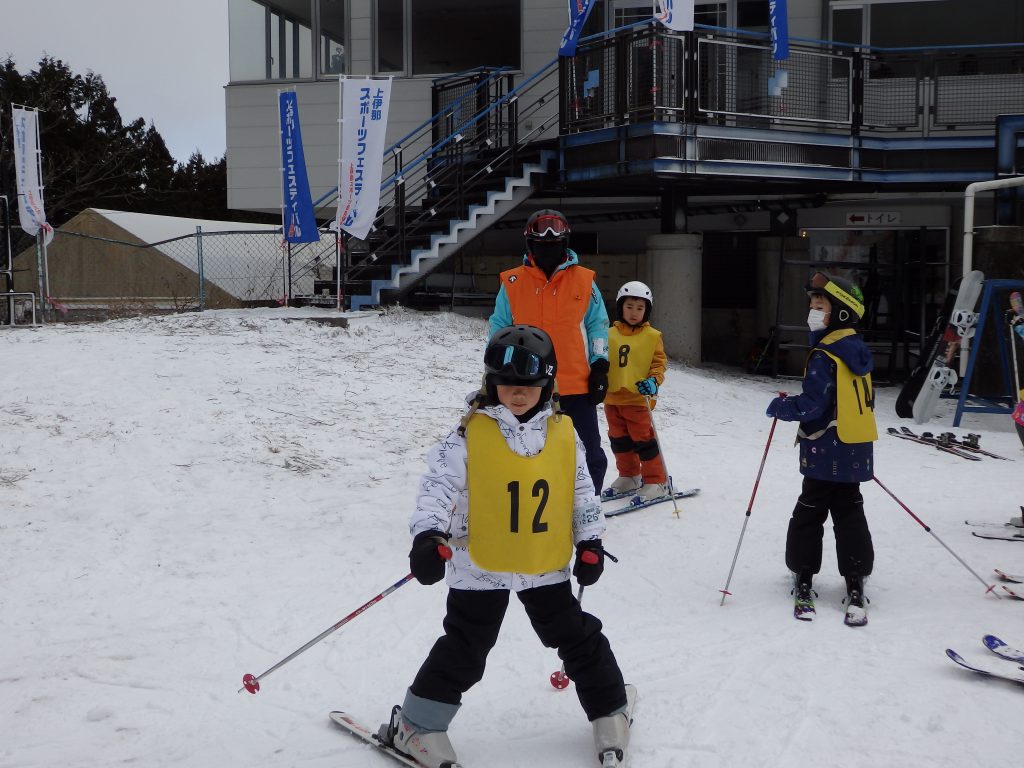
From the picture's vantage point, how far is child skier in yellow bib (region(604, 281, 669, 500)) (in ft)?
24.5

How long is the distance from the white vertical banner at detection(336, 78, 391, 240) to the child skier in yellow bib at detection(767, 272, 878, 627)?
850cm

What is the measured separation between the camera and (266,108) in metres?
17.4

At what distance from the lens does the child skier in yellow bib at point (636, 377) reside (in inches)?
294

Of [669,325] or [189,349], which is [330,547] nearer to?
[189,349]

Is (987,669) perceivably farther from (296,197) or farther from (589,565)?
(296,197)

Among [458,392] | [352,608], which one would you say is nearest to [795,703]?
[352,608]

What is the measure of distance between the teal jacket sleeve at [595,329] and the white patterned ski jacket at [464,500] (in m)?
2.78

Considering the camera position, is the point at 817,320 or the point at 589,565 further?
the point at 817,320

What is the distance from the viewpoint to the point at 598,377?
6.26 metres

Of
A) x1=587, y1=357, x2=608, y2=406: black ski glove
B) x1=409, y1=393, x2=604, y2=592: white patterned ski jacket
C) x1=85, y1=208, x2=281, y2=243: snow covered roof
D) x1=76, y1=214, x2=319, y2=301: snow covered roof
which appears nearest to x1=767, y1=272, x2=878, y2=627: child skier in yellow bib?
x1=587, y1=357, x2=608, y2=406: black ski glove

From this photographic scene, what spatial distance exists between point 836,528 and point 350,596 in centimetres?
257

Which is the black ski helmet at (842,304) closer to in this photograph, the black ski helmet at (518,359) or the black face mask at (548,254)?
the black face mask at (548,254)

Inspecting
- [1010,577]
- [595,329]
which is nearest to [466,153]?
[595,329]

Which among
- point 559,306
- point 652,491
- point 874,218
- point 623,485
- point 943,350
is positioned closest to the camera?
point 559,306
